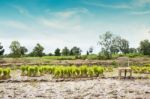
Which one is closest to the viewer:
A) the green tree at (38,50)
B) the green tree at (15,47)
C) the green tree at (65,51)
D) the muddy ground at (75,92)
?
the muddy ground at (75,92)

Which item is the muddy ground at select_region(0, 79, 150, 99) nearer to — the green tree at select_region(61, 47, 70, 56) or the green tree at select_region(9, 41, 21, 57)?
the green tree at select_region(9, 41, 21, 57)

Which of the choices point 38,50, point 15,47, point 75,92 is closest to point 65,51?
point 38,50

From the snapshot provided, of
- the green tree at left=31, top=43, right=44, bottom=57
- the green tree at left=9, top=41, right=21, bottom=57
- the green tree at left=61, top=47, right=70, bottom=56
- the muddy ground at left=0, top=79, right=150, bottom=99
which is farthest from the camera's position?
the green tree at left=61, top=47, right=70, bottom=56

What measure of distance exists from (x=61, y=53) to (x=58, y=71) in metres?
57.9

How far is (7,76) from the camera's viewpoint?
22.4 meters

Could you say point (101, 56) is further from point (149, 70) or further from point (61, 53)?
point (149, 70)

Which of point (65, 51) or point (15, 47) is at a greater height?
point (15, 47)

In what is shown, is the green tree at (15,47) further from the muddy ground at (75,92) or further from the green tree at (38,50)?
the muddy ground at (75,92)

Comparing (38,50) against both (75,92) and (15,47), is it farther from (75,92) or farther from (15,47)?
(75,92)

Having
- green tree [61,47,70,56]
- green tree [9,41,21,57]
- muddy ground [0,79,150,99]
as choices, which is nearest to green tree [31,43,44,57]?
green tree [61,47,70,56]

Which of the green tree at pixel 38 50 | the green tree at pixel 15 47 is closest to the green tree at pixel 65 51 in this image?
the green tree at pixel 38 50

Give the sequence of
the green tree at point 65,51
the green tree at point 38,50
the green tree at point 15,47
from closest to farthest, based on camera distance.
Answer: the green tree at point 15,47 < the green tree at point 38,50 < the green tree at point 65,51

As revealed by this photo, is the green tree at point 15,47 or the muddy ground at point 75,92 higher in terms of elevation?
the green tree at point 15,47

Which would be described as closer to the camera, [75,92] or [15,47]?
[75,92]
